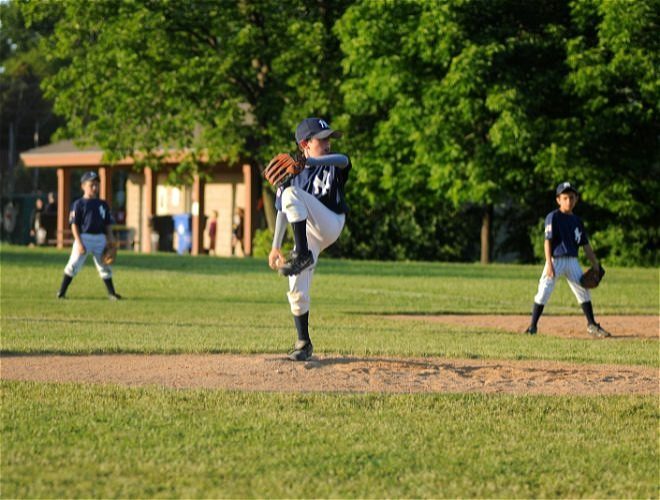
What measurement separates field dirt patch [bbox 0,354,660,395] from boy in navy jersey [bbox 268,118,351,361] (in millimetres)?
516

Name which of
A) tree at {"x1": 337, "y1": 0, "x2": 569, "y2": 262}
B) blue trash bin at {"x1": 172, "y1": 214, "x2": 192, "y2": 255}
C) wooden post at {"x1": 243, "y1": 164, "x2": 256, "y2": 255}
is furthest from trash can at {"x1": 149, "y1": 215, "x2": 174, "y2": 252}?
tree at {"x1": 337, "y1": 0, "x2": 569, "y2": 262}

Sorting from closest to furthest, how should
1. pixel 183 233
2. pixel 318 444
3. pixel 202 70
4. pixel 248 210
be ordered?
1. pixel 318 444
2. pixel 202 70
3. pixel 248 210
4. pixel 183 233

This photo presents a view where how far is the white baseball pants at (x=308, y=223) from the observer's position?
9570mm

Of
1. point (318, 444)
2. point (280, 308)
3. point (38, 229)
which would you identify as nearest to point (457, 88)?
point (280, 308)

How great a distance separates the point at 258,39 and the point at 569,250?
80.6 ft

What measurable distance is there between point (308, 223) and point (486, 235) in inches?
1088

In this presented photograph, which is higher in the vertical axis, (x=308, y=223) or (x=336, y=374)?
(x=308, y=223)

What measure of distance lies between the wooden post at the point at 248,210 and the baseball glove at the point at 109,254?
23.1 meters

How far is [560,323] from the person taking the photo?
16500 millimetres

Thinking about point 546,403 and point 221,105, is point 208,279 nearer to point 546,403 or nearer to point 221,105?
point 221,105

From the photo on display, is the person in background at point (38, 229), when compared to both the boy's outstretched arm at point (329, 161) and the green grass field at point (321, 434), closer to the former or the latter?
the green grass field at point (321, 434)

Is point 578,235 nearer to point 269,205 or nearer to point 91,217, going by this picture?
point 91,217

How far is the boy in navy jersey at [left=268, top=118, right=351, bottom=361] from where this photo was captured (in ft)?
31.4

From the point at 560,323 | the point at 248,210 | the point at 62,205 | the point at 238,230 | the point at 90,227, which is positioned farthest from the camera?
the point at 62,205
